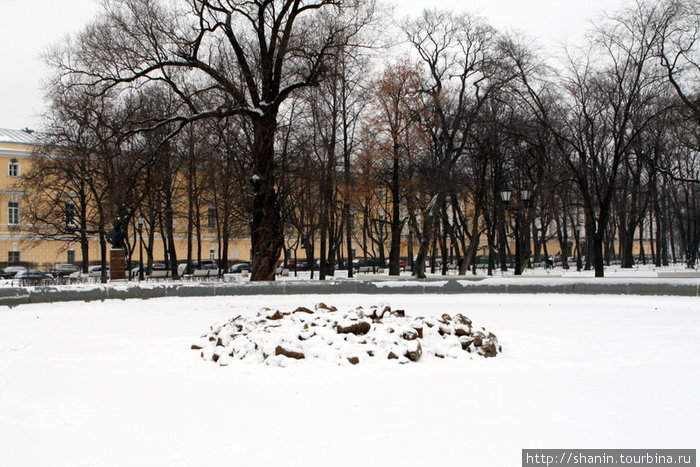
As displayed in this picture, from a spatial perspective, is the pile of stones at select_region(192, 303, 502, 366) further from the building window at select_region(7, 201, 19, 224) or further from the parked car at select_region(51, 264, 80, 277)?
the building window at select_region(7, 201, 19, 224)

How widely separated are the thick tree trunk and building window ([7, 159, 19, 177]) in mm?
40578

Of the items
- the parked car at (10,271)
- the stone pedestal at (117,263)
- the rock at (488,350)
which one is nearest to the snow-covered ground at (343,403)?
the rock at (488,350)

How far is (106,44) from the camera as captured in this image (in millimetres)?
22203

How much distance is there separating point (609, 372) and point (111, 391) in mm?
6261

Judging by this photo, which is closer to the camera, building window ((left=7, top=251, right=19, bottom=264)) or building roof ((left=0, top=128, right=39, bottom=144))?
building window ((left=7, top=251, right=19, bottom=264))

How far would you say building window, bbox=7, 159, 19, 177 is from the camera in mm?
55906

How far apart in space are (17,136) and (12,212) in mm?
7521

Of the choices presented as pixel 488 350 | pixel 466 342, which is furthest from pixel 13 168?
pixel 488 350

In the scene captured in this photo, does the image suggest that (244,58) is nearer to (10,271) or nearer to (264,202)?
(264,202)

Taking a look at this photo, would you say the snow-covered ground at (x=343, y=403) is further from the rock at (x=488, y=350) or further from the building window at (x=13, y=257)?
the building window at (x=13, y=257)

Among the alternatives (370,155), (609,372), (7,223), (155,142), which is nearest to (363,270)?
(370,155)

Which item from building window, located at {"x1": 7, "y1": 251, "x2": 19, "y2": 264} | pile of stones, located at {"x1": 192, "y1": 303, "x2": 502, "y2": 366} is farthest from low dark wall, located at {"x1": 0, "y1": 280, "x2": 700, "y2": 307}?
building window, located at {"x1": 7, "y1": 251, "x2": 19, "y2": 264}

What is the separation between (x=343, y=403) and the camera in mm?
6891

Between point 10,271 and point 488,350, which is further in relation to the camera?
point 10,271
